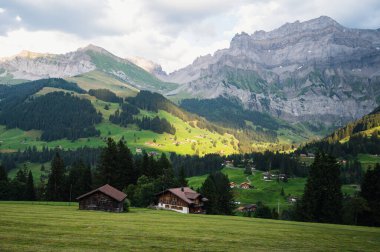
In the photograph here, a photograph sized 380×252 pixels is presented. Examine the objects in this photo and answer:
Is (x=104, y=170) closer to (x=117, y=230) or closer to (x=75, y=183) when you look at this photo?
(x=75, y=183)

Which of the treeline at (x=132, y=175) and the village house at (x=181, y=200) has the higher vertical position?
the treeline at (x=132, y=175)

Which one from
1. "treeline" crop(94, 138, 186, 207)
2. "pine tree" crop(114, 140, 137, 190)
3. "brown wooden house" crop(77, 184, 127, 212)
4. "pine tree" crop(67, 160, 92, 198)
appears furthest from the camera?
"pine tree" crop(114, 140, 137, 190)

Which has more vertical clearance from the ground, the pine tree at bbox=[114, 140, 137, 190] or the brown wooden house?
the pine tree at bbox=[114, 140, 137, 190]

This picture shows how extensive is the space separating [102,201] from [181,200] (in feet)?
86.9

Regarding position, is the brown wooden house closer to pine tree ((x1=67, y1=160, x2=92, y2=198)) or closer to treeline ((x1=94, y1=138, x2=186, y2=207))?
treeline ((x1=94, y1=138, x2=186, y2=207))

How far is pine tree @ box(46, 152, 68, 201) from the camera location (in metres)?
108

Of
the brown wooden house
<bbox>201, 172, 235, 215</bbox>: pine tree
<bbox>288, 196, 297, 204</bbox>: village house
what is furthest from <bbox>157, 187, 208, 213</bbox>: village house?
<bbox>288, 196, 297, 204</bbox>: village house

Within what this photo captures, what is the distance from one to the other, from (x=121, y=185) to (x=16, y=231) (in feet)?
257

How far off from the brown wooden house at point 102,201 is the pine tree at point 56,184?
33154 millimetres

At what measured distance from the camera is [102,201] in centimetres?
7969

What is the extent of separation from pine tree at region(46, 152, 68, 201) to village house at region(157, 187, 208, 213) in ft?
97.5

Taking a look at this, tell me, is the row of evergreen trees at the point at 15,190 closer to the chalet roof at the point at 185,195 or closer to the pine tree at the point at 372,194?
the chalet roof at the point at 185,195

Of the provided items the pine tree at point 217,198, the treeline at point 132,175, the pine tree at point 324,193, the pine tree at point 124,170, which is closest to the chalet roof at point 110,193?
the treeline at point 132,175

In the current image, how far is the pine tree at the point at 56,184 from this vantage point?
108 m
